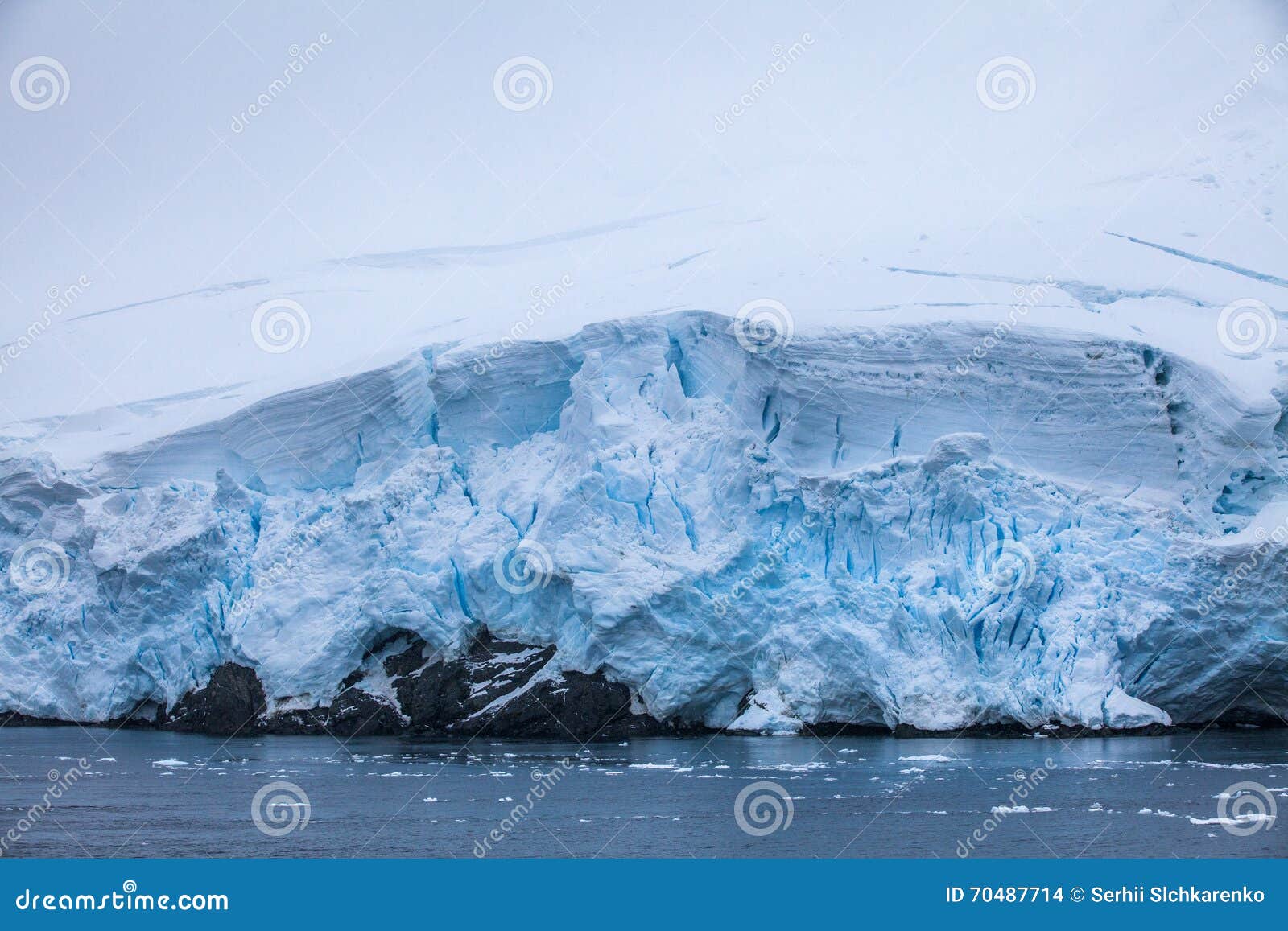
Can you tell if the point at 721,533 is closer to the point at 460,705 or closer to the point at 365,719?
the point at 460,705

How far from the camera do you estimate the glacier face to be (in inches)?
580

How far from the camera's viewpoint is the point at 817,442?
16.3m

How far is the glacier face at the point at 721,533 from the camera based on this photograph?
1473 cm

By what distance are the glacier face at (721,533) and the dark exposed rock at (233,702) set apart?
30 cm

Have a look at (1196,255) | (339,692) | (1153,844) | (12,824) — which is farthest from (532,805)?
(1196,255)

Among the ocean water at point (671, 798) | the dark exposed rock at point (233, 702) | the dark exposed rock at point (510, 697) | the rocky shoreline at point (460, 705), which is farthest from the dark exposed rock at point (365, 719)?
the ocean water at point (671, 798)

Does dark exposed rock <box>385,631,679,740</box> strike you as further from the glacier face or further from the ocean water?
the ocean water

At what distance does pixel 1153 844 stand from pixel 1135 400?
7.77 m

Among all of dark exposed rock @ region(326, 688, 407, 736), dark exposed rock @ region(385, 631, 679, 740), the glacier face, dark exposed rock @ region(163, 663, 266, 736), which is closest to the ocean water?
dark exposed rock @ region(385, 631, 679, 740)

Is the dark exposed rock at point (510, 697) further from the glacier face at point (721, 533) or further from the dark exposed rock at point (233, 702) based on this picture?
the dark exposed rock at point (233, 702)

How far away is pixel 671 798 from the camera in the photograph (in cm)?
1142

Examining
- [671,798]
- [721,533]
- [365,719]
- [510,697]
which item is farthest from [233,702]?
[671,798]

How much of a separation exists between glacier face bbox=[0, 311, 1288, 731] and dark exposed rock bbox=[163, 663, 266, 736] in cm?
30

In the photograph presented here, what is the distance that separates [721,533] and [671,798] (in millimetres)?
5045
